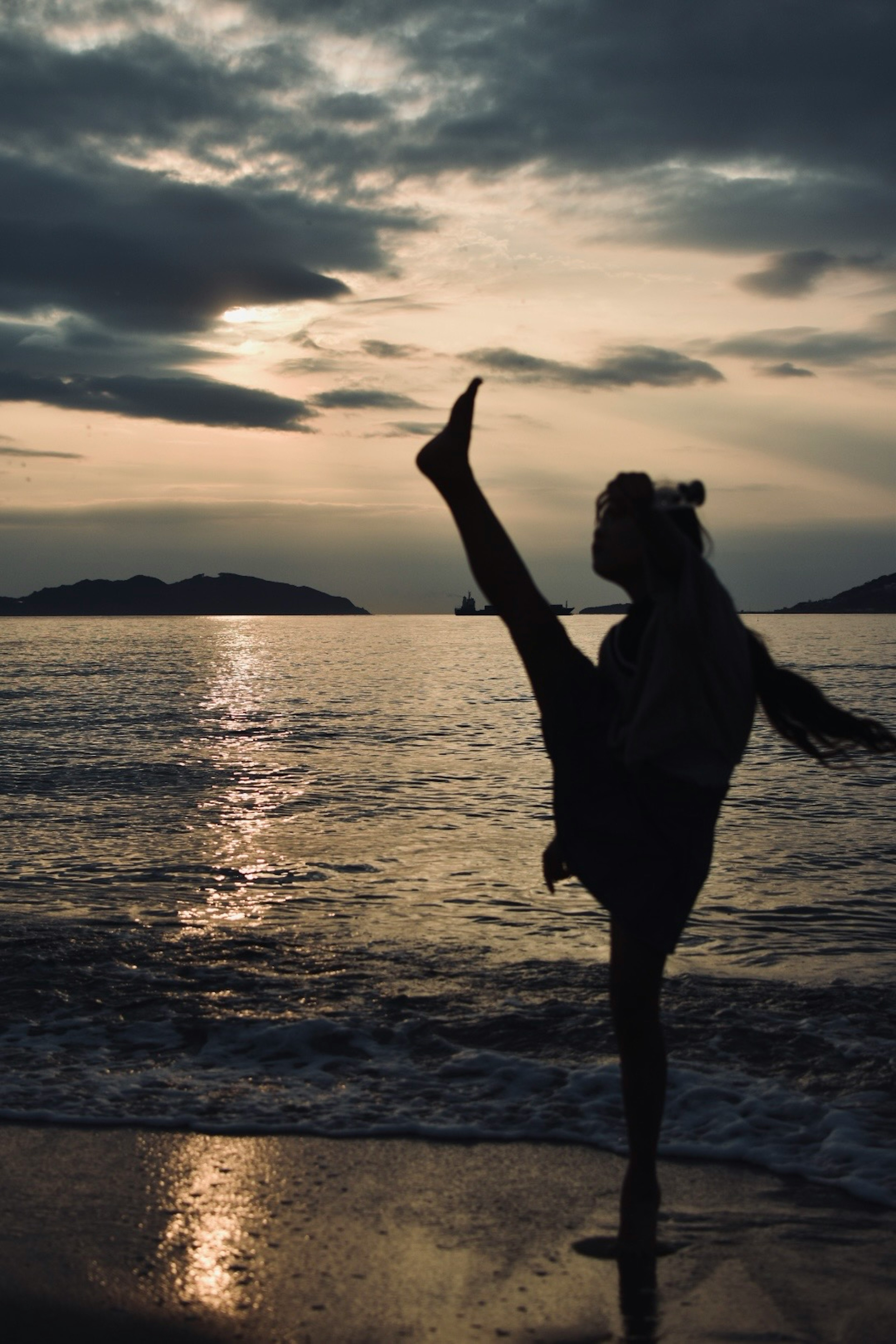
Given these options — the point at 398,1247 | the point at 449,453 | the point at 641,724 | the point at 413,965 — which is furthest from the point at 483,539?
the point at 413,965

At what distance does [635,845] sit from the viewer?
288 cm

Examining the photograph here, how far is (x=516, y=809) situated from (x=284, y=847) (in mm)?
3591

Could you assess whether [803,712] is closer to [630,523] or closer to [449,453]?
[630,523]

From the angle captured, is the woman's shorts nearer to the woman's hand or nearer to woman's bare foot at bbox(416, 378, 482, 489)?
the woman's hand

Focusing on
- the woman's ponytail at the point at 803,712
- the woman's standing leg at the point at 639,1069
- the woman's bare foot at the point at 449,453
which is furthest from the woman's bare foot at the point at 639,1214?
the woman's bare foot at the point at 449,453

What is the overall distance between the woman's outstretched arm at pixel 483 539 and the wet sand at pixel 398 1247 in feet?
5.26

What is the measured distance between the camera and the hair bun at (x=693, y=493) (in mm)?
2834

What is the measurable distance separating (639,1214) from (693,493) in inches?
77.2

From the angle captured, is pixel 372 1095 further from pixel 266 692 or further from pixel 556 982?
pixel 266 692

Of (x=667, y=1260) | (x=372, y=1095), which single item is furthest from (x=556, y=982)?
(x=667, y=1260)

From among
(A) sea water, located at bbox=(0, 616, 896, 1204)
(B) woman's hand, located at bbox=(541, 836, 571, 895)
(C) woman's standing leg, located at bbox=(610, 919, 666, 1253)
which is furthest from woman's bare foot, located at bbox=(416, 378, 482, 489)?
(A) sea water, located at bbox=(0, 616, 896, 1204)

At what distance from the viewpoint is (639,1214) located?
10.1 ft

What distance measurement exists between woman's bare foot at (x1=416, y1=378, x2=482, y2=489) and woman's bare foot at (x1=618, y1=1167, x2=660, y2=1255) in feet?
6.47

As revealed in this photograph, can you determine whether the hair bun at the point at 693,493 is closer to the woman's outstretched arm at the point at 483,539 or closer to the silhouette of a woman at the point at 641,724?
the silhouette of a woman at the point at 641,724
